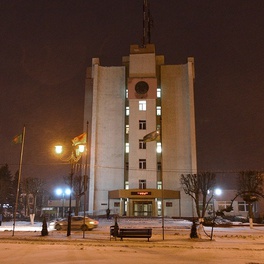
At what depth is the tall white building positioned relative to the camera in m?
63.7

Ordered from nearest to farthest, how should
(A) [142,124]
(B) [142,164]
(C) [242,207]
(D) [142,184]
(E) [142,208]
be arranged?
(E) [142,208] < (D) [142,184] < (B) [142,164] < (A) [142,124] < (C) [242,207]

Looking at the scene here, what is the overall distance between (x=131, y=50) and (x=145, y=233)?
53778 millimetres

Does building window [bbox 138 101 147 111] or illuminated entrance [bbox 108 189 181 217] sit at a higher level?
building window [bbox 138 101 147 111]

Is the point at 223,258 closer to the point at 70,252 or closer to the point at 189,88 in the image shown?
the point at 70,252

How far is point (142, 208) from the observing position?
62031 mm

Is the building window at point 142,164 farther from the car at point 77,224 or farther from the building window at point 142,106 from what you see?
the car at point 77,224

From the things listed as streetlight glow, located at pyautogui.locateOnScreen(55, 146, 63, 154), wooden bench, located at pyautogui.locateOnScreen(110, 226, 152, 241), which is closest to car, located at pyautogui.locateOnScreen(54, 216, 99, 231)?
wooden bench, located at pyautogui.locateOnScreen(110, 226, 152, 241)

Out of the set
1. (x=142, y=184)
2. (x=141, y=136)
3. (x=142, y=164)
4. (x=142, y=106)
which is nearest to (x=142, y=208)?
(x=142, y=184)

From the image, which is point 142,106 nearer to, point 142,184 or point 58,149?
point 142,184

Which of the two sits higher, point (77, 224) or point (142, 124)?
point (142, 124)

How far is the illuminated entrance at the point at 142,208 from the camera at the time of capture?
2426 inches

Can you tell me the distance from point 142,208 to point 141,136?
1355 centimetres

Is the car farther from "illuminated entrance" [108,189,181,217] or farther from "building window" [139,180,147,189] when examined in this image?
"building window" [139,180,147,189]

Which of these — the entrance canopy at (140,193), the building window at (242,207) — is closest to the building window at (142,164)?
the entrance canopy at (140,193)
